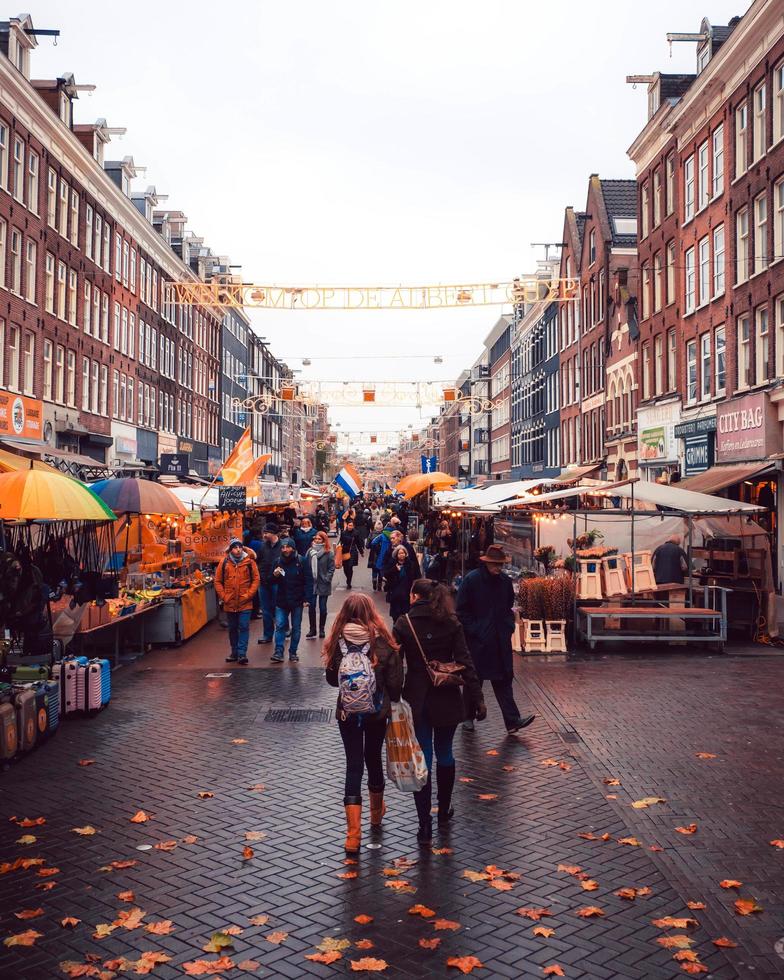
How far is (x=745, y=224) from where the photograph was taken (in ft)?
86.5

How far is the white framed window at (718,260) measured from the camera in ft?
92.6

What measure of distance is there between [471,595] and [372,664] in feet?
9.98

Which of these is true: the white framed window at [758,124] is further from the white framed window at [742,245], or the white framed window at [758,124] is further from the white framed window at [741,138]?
the white framed window at [742,245]

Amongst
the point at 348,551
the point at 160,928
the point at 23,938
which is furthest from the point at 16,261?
the point at 160,928

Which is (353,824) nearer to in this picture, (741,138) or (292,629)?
(292,629)

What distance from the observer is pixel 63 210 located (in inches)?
1363

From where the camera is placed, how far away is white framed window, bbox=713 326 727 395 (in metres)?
27.9

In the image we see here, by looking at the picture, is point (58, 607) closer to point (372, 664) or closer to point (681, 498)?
point (372, 664)

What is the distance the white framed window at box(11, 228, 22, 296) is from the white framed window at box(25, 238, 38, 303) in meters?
0.41

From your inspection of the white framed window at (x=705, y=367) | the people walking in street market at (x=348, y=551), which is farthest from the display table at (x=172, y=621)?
the white framed window at (x=705, y=367)

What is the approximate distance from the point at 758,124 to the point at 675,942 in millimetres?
24913

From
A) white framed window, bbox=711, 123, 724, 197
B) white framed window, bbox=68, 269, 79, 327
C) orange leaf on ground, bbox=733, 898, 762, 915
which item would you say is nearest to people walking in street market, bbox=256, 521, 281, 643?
orange leaf on ground, bbox=733, 898, 762, 915

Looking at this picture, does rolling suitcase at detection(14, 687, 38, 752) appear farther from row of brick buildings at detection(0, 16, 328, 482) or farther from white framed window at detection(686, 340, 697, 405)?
white framed window at detection(686, 340, 697, 405)

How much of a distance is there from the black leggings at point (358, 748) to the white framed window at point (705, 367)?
24705 millimetres
